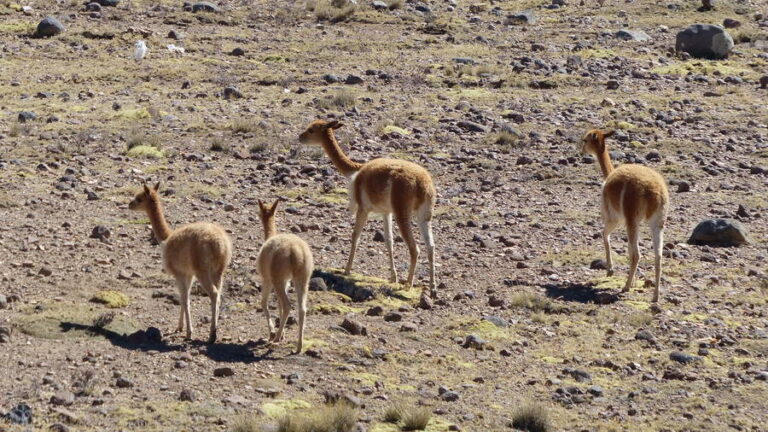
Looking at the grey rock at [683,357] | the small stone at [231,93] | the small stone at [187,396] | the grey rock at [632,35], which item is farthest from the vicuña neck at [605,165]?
the grey rock at [632,35]

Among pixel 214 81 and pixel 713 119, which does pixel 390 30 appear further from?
pixel 713 119

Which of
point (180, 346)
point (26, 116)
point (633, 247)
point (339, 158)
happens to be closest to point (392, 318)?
point (180, 346)

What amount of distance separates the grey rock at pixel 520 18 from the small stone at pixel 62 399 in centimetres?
2754

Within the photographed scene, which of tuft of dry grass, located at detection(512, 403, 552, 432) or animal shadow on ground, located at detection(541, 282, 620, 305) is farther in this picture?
animal shadow on ground, located at detection(541, 282, 620, 305)

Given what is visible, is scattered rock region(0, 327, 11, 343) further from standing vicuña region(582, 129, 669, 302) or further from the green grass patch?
standing vicuña region(582, 129, 669, 302)

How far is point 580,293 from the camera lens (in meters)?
15.4

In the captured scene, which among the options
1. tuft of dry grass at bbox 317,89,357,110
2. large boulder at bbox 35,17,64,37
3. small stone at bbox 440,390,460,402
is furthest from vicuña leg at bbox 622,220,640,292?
large boulder at bbox 35,17,64,37

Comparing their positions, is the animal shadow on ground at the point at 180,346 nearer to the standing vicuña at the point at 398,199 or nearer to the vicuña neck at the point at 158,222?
the vicuña neck at the point at 158,222

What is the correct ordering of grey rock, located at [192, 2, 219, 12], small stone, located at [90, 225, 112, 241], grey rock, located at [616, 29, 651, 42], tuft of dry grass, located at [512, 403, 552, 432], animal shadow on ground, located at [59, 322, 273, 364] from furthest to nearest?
1. grey rock, located at [192, 2, 219, 12]
2. grey rock, located at [616, 29, 651, 42]
3. small stone, located at [90, 225, 112, 241]
4. animal shadow on ground, located at [59, 322, 273, 364]
5. tuft of dry grass, located at [512, 403, 552, 432]

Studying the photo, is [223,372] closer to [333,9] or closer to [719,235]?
[719,235]

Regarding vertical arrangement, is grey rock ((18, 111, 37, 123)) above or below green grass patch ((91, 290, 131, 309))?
below

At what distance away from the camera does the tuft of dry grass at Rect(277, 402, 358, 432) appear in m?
10.2

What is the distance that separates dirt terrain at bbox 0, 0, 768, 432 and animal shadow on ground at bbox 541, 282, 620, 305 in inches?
1.7

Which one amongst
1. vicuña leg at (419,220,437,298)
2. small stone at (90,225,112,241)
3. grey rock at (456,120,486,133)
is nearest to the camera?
vicuña leg at (419,220,437,298)
